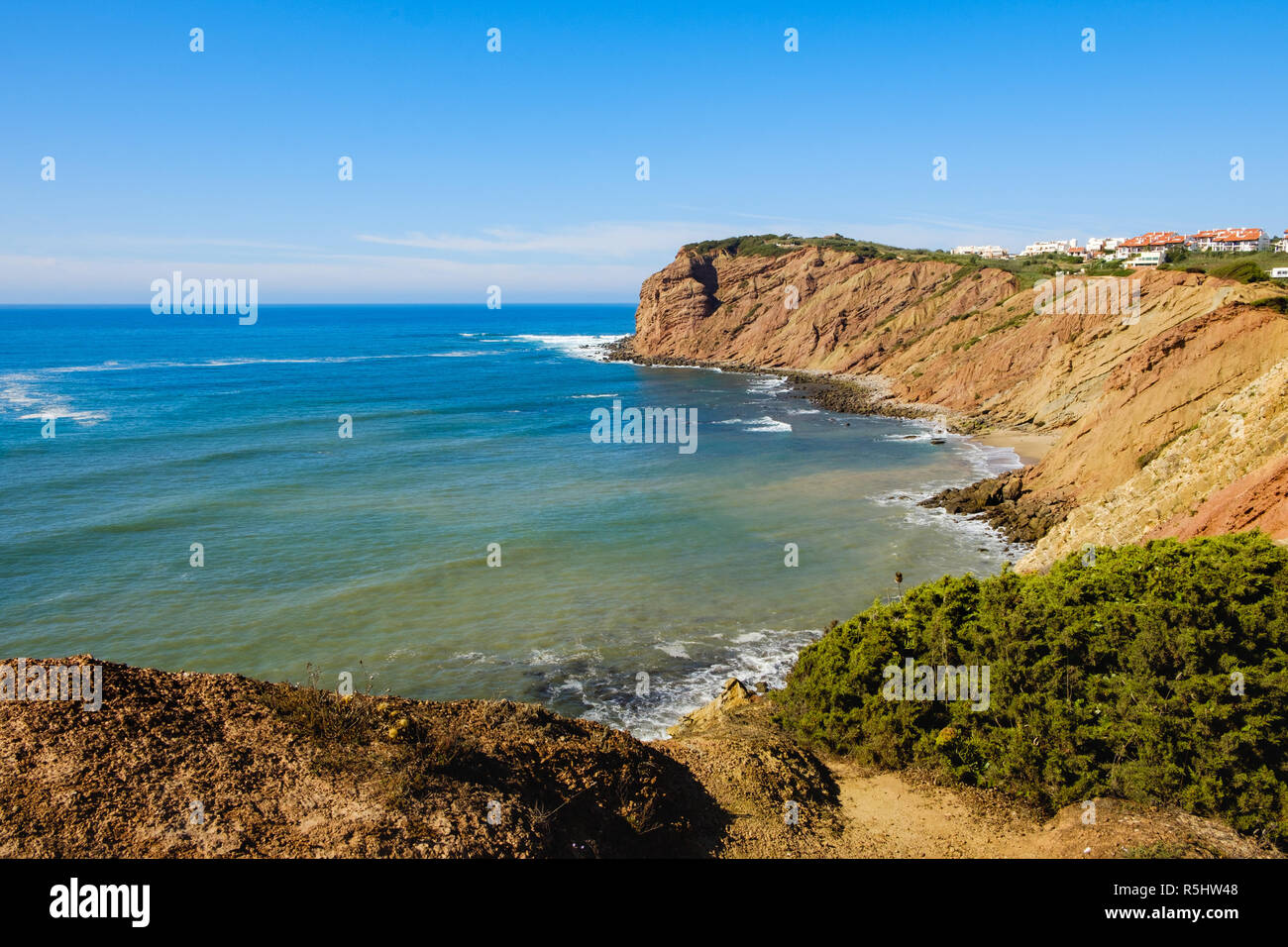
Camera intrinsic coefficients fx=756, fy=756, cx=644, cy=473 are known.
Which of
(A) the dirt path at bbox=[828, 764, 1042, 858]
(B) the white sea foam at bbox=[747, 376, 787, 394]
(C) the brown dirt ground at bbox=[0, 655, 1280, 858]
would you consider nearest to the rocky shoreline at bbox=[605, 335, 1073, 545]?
(B) the white sea foam at bbox=[747, 376, 787, 394]

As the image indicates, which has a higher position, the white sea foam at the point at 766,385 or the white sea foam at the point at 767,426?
the white sea foam at the point at 766,385

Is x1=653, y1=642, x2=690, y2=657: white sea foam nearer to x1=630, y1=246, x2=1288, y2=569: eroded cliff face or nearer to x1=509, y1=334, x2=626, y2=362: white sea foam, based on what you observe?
x1=630, y1=246, x2=1288, y2=569: eroded cliff face

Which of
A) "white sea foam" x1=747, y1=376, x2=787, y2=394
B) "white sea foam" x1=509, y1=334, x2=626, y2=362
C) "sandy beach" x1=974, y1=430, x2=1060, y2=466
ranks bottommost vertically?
"sandy beach" x1=974, y1=430, x2=1060, y2=466

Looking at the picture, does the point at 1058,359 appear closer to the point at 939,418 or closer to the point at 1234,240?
the point at 939,418

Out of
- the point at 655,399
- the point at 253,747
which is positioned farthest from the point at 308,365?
the point at 253,747

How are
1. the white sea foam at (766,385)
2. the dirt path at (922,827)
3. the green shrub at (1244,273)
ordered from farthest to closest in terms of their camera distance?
the white sea foam at (766,385), the green shrub at (1244,273), the dirt path at (922,827)

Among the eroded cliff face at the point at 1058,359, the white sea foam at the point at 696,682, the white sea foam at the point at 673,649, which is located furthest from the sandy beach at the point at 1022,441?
the white sea foam at the point at 673,649

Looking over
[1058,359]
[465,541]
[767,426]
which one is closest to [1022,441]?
[1058,359]

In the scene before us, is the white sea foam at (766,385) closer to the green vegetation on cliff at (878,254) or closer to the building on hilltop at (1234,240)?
the green vegetation on cliff at (878,254)
